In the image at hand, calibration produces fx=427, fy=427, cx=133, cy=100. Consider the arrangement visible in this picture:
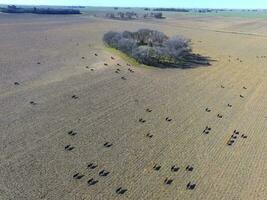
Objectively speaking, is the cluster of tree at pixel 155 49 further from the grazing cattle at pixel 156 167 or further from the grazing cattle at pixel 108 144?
the grazing cattle at pixel 156 167

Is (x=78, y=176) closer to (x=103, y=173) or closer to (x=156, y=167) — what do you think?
(x=103, y=173)

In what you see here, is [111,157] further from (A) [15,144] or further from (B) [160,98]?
(B) [160,98]

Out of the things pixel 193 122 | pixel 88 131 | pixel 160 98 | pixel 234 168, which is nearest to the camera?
pixel 234 168

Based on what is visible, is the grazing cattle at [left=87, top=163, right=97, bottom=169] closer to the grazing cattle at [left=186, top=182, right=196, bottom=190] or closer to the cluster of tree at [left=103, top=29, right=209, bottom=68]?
the grazing cattle at [left=186, top=182, right=196, bottom=190]

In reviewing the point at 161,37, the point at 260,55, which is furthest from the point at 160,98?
the point at 260,55

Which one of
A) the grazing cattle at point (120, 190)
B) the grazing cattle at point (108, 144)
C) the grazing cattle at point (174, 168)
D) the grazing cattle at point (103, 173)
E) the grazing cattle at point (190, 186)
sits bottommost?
the grazing cattle at point (190, 186)

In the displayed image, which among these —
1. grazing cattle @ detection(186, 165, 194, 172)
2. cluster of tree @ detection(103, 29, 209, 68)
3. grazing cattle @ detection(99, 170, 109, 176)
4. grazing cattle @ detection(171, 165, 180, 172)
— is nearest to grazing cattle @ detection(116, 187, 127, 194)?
grazing cattle @ detection(99, 170, 109, 176)

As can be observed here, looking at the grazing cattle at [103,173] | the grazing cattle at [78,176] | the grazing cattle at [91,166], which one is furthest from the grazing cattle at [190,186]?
the grazing cattle at [78,176]
